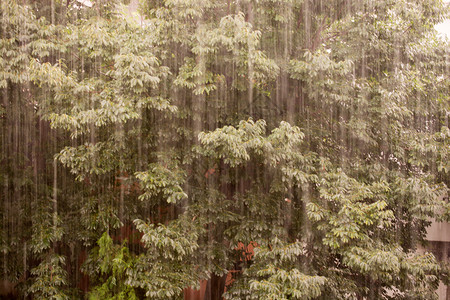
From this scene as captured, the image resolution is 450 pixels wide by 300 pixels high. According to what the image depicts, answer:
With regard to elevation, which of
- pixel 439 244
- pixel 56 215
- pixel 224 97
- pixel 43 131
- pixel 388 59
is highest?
pixel 388 59

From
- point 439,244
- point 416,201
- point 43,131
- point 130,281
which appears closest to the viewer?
point 130,281

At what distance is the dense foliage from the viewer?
6.50 m

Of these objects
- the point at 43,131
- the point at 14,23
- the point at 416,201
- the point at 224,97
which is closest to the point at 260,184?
the point at 224,97

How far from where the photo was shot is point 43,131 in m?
8.35

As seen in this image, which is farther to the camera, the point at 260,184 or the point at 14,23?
the point at 260,184

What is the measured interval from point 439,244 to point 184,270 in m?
9.06

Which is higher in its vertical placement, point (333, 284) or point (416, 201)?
point (416, 201)

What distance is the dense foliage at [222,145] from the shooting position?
6500mm

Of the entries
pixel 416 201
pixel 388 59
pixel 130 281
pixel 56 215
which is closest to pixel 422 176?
pixel 416 201

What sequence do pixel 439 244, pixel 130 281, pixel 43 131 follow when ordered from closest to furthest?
pixel 130 281 < pixel 43 131 < pixel 439 244

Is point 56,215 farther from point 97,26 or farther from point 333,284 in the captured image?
point 333,284

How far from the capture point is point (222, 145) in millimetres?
6660

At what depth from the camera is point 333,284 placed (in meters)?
7.55

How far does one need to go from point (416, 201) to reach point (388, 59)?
3.15 m
